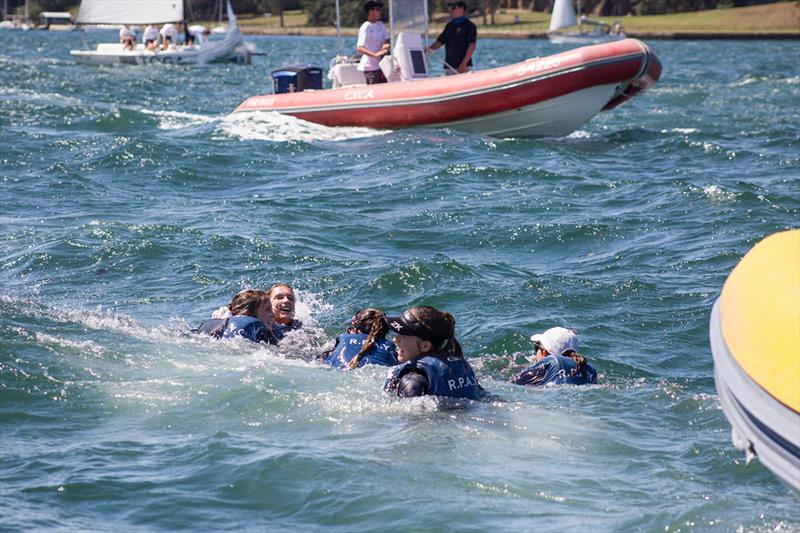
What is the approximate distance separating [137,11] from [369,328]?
34.3 metres

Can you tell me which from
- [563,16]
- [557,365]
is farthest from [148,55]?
[557,365]

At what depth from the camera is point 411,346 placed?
657 centimetres

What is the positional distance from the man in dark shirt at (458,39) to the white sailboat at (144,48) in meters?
21.3

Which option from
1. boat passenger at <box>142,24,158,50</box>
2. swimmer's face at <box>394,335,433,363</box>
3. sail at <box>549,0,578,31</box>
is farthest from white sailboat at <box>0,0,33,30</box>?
swimmer's face at <box>394,335,433,363</box>

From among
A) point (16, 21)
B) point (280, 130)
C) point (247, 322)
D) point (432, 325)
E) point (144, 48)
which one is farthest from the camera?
point (16, 21)

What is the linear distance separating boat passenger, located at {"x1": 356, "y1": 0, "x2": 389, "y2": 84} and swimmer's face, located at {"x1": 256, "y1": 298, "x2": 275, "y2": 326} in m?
9.49

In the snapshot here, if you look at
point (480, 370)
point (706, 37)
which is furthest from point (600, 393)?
point (706, 37)

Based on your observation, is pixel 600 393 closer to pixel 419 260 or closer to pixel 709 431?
pixel 709 431

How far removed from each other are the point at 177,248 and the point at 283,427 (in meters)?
5.17

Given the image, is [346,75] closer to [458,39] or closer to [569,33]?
[458,39]

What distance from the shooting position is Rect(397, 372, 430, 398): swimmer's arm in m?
6.53

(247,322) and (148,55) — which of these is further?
(148,55)

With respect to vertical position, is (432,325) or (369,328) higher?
(432,325)

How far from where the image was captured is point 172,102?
977 inches
